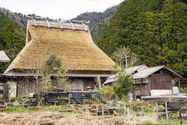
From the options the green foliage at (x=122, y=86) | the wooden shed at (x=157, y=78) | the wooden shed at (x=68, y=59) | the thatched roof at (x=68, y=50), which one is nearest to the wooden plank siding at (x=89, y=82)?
the wooden shed at (x=68, y=59)

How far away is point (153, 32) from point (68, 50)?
1440 centimetres

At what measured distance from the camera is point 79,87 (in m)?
20.6

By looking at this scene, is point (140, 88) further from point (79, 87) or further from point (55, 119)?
point (55, 119)

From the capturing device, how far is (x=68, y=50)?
72.0ft

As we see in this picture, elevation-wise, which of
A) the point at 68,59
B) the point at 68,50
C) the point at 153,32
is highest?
the point at 153,32

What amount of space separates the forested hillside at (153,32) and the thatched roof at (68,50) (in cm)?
906

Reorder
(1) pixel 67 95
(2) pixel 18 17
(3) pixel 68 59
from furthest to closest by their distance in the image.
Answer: (2) pixel 18 17 < (3) pixel 68 59 < (1) pixel 67 95

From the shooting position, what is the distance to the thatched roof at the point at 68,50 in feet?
64.1

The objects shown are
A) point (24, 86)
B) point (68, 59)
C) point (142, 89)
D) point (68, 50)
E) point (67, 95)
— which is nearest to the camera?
point (67, 95)

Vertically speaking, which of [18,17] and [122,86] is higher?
[18,17]

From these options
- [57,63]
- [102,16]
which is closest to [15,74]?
[57,63]

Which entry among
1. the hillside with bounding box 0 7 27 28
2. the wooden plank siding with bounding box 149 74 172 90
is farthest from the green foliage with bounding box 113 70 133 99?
the hillside with bounding box 0 7 27 28

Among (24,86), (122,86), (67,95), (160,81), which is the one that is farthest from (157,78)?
(24,86)

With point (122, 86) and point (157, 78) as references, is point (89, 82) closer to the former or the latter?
point (122, 86)
